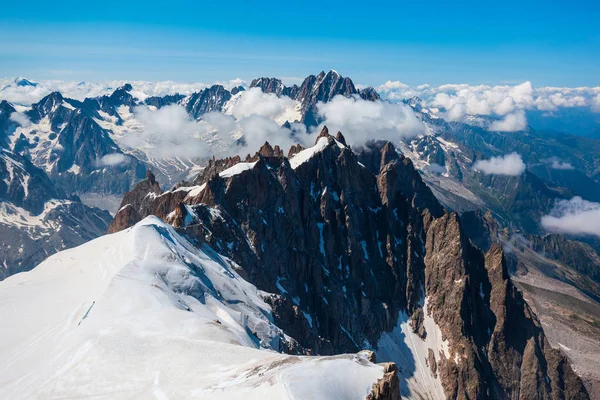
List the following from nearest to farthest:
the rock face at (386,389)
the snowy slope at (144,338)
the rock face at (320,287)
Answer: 1. the rock face at (386,389)
2. the snowy slope at (144,338)
3. the rock face at (320,287)

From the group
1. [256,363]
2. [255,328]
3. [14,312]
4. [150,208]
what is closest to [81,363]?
[256,363]

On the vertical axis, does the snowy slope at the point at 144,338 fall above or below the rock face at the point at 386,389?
below

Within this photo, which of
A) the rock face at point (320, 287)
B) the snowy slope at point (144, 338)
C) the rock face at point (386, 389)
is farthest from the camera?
the rock face at point (320, 287)

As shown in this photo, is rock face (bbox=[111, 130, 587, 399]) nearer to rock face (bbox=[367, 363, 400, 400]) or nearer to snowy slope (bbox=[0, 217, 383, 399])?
snowy slope (bbox=[0, 217, 383, 399])

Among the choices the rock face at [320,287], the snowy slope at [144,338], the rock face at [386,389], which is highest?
the rock face at [386,389]

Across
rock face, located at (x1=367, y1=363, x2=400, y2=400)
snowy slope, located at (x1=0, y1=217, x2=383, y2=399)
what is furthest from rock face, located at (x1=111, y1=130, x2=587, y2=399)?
rock face, located at (x1=367, y1=363, x2=400, y2=400)

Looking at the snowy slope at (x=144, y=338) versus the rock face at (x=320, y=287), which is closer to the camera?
the snowy slope at (x=144, y=338)

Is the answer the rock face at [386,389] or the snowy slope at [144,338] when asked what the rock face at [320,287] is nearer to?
the snowy slope at [144,338]

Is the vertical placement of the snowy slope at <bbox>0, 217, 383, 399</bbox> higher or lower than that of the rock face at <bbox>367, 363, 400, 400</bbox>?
lower

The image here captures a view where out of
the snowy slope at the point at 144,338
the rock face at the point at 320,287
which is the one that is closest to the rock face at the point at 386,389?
the snowy slope at the point at 144,338
